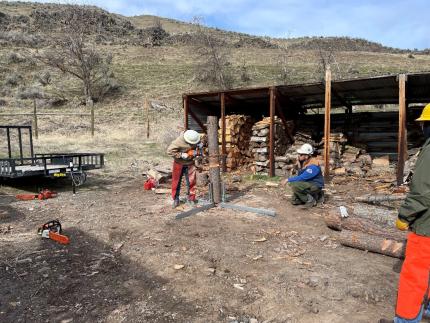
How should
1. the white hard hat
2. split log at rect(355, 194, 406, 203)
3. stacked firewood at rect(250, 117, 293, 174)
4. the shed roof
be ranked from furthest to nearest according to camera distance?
stacked firewood at rect(250, 117, 293, 174) < the shed roof < split log at rect(355, 194, 406, 203) < the white hard hat

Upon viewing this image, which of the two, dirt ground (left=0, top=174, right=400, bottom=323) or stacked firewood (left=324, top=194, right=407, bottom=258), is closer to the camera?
dirt ground (left=0, top=174, right=400, bottom=323)

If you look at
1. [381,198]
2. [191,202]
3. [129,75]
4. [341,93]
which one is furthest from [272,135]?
[129,75]

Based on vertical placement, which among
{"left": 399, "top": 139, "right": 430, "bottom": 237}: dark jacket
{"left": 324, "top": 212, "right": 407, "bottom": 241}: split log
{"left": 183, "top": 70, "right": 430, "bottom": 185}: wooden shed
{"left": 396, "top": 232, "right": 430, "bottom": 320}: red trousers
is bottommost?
{"left": 324, "top": 212, "right": 407, "bottom": 241}: split log

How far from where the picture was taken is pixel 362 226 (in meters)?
5.88

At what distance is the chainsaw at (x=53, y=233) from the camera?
19.0ft

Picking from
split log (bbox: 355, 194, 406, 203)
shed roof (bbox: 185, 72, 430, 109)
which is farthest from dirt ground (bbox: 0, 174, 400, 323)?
shed roof (bbox: 185, 72, 430, 109)

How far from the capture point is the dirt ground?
387cm

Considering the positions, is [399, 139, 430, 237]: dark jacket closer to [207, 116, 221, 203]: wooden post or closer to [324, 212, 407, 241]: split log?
[324, 212, 407, 241]: split log

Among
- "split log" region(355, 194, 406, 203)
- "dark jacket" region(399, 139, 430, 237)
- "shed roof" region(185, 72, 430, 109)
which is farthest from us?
"shed roof" region(185, 72, 430, 109)

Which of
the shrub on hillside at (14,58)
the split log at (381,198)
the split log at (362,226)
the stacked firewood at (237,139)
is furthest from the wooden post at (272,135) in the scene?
the shrub on hillside at (14,58)

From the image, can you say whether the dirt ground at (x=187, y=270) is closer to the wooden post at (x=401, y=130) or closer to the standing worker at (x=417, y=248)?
the standing worker at (x=417, y=248)

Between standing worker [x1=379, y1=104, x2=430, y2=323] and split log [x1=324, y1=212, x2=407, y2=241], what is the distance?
2357mm

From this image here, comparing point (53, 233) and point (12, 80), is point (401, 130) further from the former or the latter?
point (12, 80)

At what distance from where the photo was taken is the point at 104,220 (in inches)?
280
